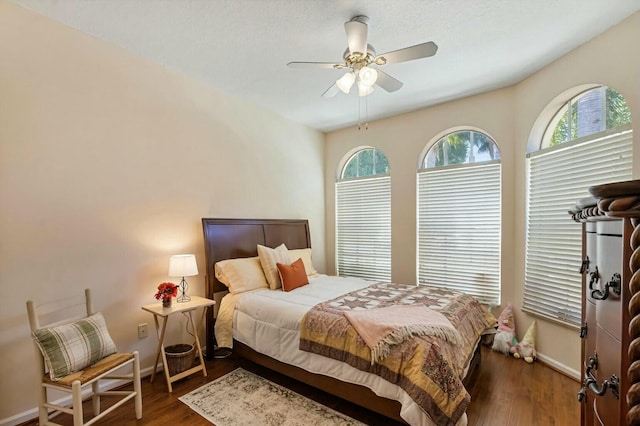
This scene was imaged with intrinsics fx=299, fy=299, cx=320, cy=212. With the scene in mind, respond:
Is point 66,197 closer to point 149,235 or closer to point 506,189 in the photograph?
point 149,235

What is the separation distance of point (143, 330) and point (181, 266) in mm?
719

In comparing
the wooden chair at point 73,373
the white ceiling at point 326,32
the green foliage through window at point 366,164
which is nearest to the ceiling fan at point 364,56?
the white ceiling at point 326,32

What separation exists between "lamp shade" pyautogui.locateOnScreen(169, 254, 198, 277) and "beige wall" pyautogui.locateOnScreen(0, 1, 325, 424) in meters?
0.30

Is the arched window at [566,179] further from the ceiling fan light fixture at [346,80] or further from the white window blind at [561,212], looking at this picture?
the ceiling fan light fixture at [346,80]

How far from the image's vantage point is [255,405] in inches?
92.3

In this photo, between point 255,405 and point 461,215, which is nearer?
point 255,405

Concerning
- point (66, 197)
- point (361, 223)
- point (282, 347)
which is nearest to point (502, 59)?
→ point (361, 223)

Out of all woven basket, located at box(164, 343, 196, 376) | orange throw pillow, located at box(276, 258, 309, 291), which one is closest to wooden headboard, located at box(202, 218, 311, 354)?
woven basket, located at box(164, 343, 196, 376)

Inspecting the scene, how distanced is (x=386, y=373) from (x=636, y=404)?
1446mm

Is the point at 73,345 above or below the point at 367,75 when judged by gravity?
below

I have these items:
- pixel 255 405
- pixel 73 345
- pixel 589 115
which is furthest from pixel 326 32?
pixel 255 405

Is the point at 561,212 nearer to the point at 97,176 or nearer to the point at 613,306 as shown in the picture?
the point at 613,306

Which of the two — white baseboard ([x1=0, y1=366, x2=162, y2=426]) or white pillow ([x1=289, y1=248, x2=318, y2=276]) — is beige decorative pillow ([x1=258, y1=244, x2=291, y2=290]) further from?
white baseboard ([x1=0, y1=366, x2=162, y2=426])

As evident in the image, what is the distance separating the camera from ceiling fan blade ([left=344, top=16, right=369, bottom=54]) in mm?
2105
